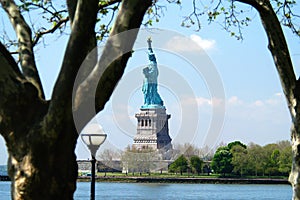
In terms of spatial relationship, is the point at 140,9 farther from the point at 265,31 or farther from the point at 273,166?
the point at 273,166

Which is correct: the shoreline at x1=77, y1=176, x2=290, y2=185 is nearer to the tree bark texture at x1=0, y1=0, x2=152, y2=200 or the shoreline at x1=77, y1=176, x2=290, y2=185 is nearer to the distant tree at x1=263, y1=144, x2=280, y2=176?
the distant tree at x1=263, y1=144, x2=280, y2=176

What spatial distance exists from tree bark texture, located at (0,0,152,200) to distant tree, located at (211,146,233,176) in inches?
3879

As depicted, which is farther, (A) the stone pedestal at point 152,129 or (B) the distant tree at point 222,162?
(A) the stone pedestal at point 152,129

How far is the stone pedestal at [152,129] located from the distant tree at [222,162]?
53.7 feet

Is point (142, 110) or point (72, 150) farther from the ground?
point (142, 110)

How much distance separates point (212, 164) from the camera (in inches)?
4190

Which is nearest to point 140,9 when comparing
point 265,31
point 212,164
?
point 265,31

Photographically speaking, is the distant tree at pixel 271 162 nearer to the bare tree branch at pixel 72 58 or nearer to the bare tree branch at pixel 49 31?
the bare tree branch at pixel 49 31

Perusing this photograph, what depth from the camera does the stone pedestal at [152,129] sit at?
404ft

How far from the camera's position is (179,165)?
10888 cm

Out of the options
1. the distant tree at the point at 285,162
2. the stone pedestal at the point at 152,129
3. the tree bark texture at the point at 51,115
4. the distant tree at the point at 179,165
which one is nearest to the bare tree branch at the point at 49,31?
the tree bark texture at the point at 51,115

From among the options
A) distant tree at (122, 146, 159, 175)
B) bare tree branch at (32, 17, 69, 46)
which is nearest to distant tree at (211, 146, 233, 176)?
distant tree at (122, 146, 159, 175)

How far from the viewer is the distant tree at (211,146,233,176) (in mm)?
104250

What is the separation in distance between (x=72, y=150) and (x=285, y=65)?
3.47 m
